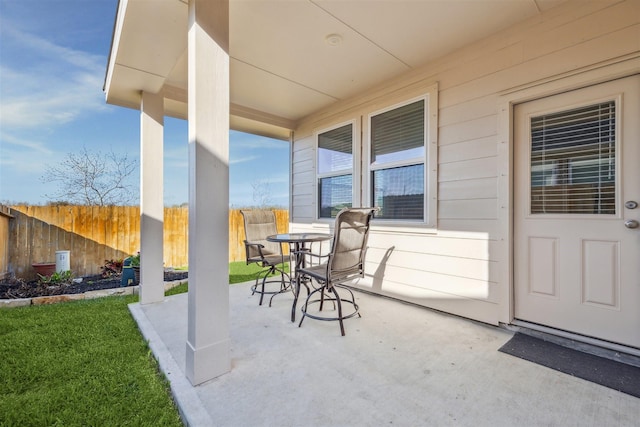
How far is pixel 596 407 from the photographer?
1.45 m

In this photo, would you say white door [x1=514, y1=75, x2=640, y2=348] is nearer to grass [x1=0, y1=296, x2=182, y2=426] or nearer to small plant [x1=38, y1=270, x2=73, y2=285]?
grass [x1=0, y1=296, x2=182, y2=426]

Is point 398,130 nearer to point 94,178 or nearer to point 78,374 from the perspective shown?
point 78,374

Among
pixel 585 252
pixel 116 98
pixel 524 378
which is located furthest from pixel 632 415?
pixel 116 98

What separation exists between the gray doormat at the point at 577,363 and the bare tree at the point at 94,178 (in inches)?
291

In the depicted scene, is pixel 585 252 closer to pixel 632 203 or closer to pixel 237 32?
pixel 632 203

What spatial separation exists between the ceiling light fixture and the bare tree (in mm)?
5906

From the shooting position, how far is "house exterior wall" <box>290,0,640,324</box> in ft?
6.67

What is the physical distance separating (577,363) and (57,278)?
19.5ft

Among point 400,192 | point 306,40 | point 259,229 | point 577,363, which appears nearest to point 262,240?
point 259,229

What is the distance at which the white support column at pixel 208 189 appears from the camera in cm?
163

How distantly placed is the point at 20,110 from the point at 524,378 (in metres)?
8.59

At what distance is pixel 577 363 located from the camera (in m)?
1.89

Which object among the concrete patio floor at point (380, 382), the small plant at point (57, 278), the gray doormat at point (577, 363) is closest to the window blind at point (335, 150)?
the concrete patio floor at point (380, 382)

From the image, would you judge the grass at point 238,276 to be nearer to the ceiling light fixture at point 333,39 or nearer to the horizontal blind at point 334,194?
the horizontal blind at point 334,194
